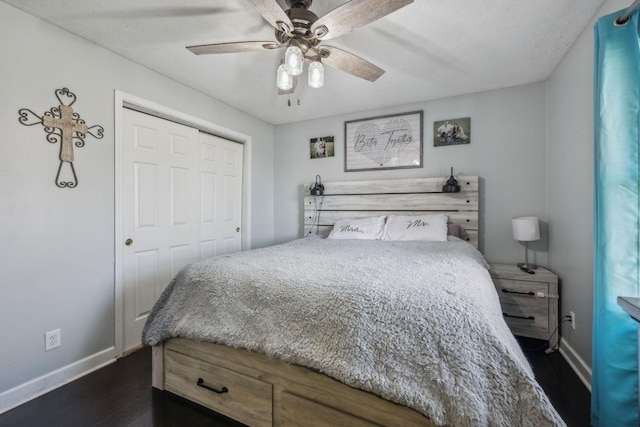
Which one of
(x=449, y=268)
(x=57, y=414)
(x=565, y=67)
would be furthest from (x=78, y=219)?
(x=565, y=67)

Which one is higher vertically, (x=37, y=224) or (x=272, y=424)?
(x=37, y=224)

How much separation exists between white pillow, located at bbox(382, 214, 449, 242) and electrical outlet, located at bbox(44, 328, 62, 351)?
267 cm

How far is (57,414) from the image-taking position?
1518 mm

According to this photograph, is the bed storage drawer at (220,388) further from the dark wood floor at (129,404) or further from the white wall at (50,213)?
the white wall at (50,213)

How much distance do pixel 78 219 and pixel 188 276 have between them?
1059 mm

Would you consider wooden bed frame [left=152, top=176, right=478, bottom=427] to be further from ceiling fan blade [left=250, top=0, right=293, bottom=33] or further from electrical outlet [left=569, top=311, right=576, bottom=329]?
electrical outlet [left=569, top=311, right=576, bottom=329]

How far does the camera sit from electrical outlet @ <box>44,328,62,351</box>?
5.72 feet

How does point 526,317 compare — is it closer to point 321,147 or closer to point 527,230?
point 527,230

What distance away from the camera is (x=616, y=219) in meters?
1.25

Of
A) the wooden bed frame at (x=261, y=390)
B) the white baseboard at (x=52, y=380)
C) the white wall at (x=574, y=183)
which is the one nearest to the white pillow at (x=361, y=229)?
the white wall at (x=574, y=183)

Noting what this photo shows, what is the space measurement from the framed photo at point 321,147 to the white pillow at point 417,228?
4.22ft

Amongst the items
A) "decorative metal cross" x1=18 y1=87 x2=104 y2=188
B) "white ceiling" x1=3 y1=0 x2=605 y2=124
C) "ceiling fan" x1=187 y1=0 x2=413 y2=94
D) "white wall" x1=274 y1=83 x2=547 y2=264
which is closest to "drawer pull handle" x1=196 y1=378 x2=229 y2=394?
"decorative metal cross" x1=18 y1=87 x2=104 y2=188

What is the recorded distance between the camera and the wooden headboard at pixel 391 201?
2770 mm

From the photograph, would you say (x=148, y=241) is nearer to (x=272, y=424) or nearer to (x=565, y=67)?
(x=272, y=424)
